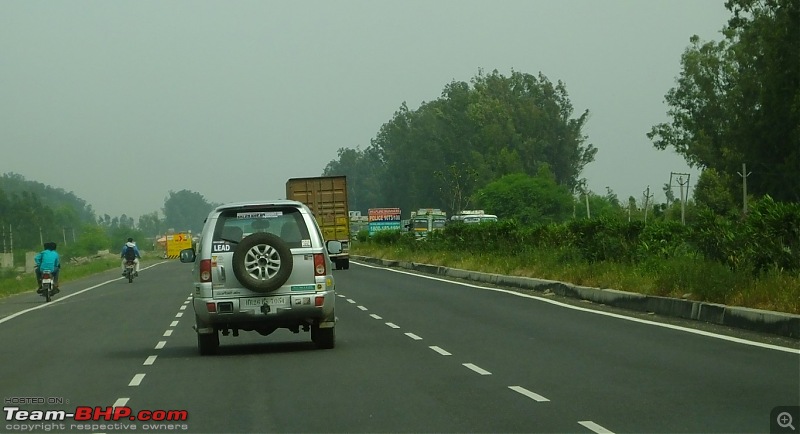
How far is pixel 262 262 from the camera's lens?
15.6 metres

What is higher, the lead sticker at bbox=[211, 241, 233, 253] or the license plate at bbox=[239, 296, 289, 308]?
the lead sticker at bbox=[211, 241, 233, 253]

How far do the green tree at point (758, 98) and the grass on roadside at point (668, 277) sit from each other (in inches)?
1102

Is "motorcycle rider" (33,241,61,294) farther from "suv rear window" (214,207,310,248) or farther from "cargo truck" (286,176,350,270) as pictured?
"suv rear window" (214,207,310,248)

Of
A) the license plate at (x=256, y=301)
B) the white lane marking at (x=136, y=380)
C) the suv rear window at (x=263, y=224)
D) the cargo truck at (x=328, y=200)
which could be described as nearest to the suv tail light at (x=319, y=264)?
the suv rear window at (x=263, y=224)

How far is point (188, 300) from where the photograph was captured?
30.8 metres

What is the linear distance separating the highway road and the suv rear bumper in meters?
0.48

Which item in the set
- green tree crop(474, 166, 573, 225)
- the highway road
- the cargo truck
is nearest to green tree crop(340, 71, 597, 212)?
green tree crop(474, 166, 573, 225)

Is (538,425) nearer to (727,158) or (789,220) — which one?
(789,220)

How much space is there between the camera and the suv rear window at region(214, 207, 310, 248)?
16.0 meters

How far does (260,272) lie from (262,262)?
0.42 ft

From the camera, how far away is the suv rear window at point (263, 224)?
1600 cm

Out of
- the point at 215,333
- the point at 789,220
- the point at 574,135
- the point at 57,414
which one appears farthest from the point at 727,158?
the point at 57,414

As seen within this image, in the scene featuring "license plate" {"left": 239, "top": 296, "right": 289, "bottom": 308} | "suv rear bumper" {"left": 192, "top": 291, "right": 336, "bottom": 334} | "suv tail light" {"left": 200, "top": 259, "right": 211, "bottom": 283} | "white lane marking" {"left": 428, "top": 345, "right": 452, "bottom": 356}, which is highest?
"suv tail light" {"left": 200, "top": 259, "right": 211, "bottom": 283}

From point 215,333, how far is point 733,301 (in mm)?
7878
